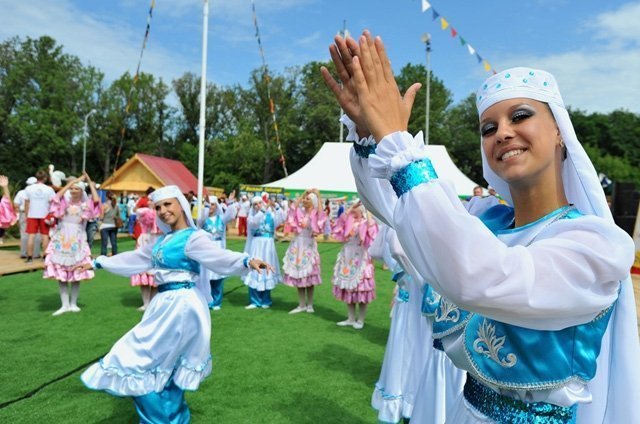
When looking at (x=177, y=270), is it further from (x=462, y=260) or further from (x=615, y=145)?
(x=615, y=145)

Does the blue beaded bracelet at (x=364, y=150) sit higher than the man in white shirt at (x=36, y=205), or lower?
higher

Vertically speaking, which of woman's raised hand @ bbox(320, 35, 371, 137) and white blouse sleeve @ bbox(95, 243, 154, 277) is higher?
woman's raised hand @ bbox(320, 35, 371, 137)

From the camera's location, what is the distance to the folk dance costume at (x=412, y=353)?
160cm

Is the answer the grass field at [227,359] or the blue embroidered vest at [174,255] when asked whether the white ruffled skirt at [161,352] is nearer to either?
the blue embroidered vest at [174,255]

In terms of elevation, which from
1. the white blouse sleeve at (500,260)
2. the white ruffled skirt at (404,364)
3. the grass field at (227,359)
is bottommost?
the grass field at (227,359)

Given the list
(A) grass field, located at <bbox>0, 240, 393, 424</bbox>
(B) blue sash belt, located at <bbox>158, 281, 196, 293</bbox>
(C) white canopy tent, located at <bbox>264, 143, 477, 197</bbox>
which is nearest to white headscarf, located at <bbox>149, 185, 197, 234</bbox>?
(B) blue sash belt, located at <bbox>158, 281, 196, 293</bbox>

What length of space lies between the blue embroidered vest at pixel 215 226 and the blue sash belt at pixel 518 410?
26.8 feet

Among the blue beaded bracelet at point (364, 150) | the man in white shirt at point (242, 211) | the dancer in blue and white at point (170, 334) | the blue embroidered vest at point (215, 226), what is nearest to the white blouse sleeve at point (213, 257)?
the dancer in blue and white at point (170, 334)

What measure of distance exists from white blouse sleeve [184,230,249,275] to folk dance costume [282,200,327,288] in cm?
433

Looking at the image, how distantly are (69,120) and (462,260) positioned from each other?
45.1 metres

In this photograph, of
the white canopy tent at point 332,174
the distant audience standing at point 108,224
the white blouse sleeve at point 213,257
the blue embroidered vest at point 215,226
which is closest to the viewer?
the white blouse sleeve at point 213,257

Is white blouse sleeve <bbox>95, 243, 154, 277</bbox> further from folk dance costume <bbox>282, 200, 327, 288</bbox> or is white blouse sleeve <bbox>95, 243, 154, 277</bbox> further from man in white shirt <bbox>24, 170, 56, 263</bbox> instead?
man in white shirt <bbox>24, 170, 56, 263</bbox>

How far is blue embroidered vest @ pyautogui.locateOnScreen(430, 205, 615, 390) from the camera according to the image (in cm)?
123

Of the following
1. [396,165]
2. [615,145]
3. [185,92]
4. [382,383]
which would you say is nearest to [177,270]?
[382,383]
